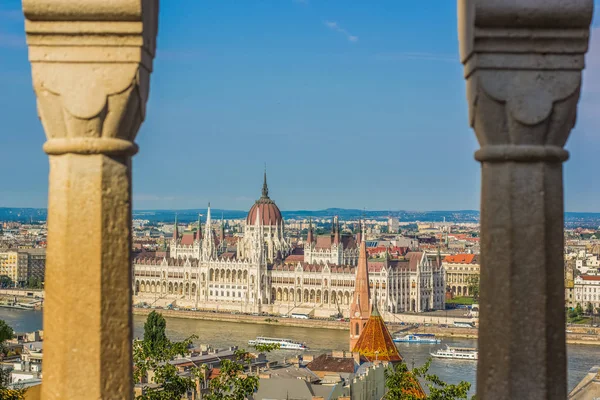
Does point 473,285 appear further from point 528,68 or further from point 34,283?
point 528,68

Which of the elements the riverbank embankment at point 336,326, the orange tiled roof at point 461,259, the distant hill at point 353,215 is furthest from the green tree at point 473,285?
the distant hill at point 353,215

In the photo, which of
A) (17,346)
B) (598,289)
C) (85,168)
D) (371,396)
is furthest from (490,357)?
(598,289)

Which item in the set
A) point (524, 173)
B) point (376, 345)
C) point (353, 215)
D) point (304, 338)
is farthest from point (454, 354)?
point (353, 215)

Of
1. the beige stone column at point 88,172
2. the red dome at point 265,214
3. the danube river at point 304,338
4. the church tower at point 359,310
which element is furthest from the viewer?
the red dome at point 265,214

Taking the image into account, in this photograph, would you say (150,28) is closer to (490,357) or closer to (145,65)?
(145,65)

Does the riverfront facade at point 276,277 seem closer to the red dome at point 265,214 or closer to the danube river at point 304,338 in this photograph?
the red dome at point 265,214
